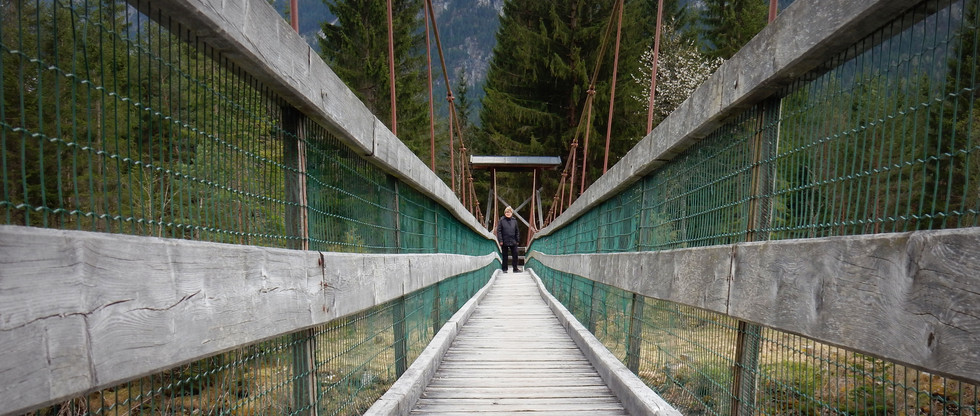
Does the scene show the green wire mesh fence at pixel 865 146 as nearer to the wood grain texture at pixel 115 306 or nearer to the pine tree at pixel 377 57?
the wood grain texture at pixel 115 306

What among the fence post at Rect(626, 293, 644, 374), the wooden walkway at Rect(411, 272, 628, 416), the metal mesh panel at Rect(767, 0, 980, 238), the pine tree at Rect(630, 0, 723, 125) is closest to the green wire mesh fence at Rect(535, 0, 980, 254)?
the metal mesh panel at Rect(767, 0, 980, 238)

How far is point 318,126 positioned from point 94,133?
1.05 metres

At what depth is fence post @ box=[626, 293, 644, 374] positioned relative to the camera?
3723 millimetres

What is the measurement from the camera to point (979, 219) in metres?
1.12

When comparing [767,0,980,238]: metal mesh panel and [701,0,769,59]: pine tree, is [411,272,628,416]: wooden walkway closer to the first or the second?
[767,0,980,238]: metal mesh panel

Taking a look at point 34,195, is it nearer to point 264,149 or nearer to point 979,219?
point 264,149

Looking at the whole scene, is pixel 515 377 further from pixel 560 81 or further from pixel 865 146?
pixel 560 81

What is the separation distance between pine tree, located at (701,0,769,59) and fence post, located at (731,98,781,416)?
20.6 meters

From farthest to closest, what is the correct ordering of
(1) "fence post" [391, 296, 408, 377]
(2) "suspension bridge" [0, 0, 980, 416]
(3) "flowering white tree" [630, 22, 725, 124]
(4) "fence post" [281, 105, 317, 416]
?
(3) "flowering white tree" [630, 22, 725, 124], (1) "fence post" [391, 296, 408, 377], (4) "fence post" [281, 105, 317, 416], (2) "suspension bridge" [0, 0, 980, 416]

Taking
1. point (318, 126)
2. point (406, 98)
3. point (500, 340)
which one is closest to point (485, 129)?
point (406, 98)

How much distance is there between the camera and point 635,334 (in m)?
3.82

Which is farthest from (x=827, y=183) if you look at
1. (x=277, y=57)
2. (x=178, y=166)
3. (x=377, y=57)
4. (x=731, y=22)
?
(x=731, y=22)

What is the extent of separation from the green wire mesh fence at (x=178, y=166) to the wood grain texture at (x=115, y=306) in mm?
125

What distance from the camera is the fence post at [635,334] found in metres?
3.72
